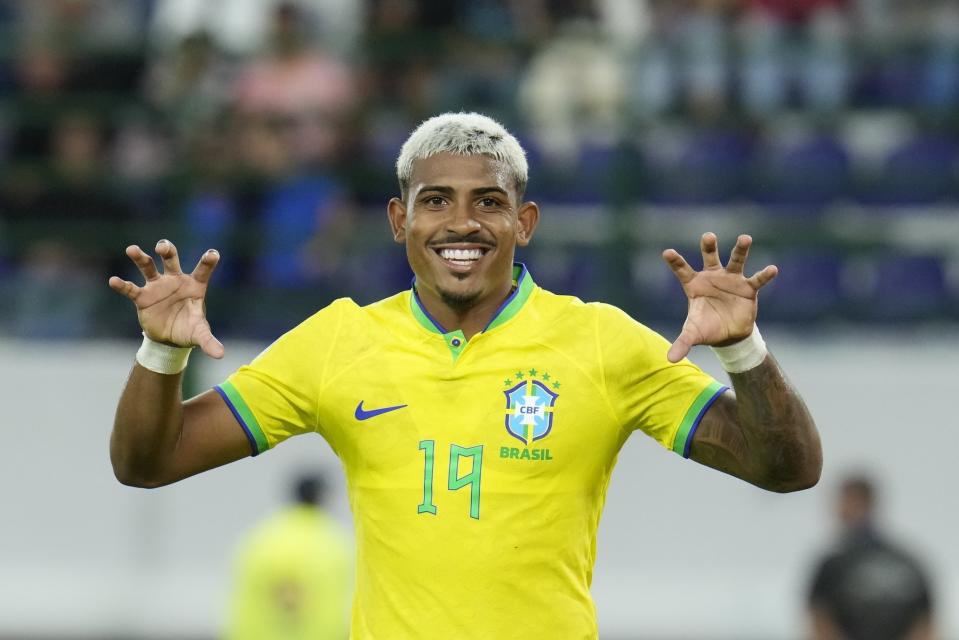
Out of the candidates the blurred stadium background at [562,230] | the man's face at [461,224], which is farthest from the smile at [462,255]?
the blurred stadium background at [562,230]

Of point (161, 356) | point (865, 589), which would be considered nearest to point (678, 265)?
point (161, 356)

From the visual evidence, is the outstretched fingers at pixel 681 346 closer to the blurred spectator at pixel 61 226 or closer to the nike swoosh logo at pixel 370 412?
the nike swoosh logo at pixel 370 412

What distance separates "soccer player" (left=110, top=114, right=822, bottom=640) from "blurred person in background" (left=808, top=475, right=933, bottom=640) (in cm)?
528

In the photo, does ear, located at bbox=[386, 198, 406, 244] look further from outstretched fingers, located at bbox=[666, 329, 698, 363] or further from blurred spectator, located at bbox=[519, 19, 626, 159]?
blurred spectator, located at bbox=[519, 19, 626, 159]

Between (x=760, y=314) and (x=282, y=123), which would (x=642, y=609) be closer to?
(x=760, y=314)

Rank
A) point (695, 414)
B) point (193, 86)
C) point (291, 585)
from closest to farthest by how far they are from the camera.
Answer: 1. point (695, 414)
2. point (291, 585)
3. point (193, 86)

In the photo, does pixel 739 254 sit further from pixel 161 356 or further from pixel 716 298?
pixel 161 356

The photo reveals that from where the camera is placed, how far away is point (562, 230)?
11188mm

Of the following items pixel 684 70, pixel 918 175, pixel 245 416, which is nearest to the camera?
pixel 245 416

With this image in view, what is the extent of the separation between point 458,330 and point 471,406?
0.24 meters

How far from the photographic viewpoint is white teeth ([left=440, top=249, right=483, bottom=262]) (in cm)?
461

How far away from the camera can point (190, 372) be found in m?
11.2

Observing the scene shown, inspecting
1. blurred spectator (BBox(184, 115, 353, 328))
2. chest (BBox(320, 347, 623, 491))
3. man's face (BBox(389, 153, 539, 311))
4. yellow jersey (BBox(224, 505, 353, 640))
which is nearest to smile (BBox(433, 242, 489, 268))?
man's face (BBox(389, 153, 539, 311))

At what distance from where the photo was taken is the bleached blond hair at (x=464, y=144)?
463 cm
